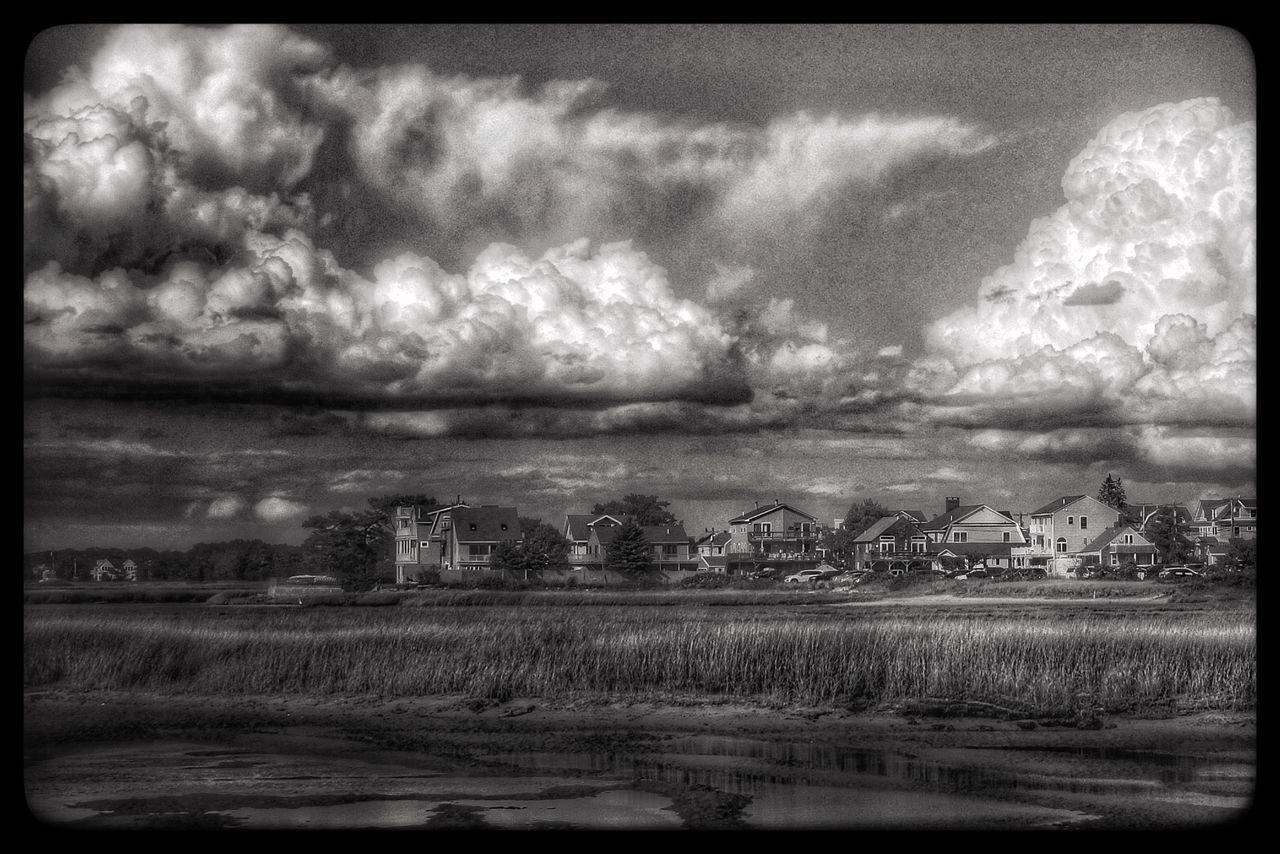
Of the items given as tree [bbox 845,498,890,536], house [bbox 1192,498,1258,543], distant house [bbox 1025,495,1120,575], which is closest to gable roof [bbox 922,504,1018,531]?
distant house [bbox 1025,495,1120,575]

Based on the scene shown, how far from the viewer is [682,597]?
9477mm

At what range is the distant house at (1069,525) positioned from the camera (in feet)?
29.5

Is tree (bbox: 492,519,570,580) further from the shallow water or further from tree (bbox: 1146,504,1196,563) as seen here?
tree (bbox: 1146,504,1196,563)

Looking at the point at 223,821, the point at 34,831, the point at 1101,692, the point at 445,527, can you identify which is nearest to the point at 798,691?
the point at 1101,692

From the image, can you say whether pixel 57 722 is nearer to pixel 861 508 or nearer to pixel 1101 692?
pixel 861 508

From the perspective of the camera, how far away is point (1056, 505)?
29.7 feet

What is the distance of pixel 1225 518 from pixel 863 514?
2.91 meters

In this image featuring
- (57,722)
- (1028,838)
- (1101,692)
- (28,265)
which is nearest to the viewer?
(1028,838)

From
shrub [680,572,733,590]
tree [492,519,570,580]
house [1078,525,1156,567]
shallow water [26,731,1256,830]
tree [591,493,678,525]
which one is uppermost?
tree [591,493,678,525]

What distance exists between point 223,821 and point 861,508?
5592 mm

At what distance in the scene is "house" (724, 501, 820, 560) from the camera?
9.05m

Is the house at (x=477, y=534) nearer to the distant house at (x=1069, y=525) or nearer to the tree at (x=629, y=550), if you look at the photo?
the tree at (x=629, y=550)

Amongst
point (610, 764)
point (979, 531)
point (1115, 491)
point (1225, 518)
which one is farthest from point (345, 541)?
point (1225, 518)

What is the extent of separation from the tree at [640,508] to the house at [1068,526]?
3.21 metres
